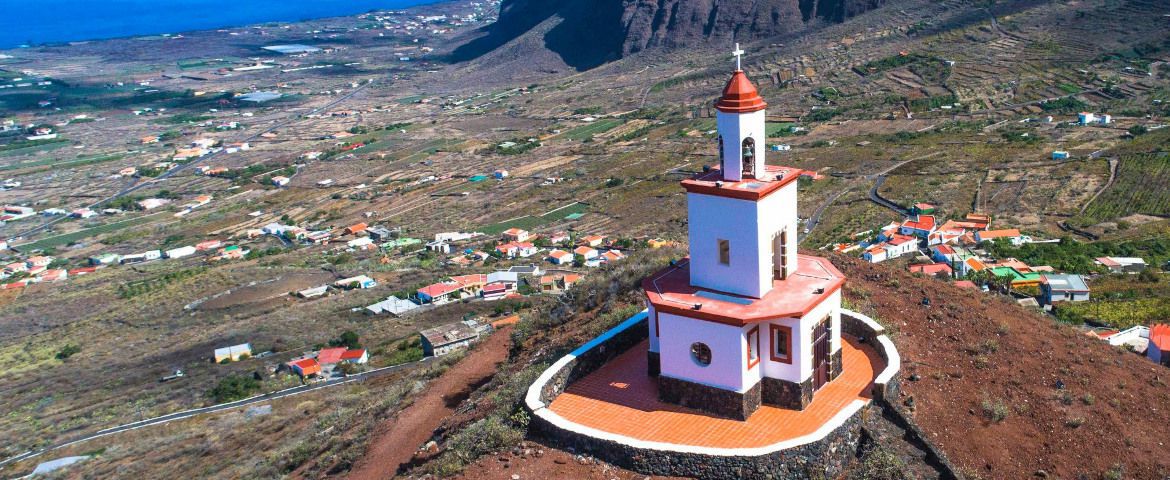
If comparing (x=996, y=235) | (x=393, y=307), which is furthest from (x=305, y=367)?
(x=996, y=235)

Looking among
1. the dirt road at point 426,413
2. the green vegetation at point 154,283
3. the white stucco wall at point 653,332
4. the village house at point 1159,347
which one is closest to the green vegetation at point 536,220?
the green vegetation at point 154,283

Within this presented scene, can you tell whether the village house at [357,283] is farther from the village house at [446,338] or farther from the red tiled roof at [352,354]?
the red tiled roof at [352,354]

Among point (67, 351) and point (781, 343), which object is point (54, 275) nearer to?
point (67, 351)

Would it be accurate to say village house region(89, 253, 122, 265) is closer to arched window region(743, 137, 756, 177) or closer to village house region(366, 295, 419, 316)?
village house region(366, 295, 419, 316)

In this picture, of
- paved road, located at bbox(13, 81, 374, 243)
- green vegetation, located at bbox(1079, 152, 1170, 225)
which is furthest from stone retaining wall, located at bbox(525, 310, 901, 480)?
paved road, located at bbox(13, 81, 374, 243)

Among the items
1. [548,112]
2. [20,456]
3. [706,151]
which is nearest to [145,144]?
[548,112]

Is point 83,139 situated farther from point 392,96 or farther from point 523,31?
point 523,31
